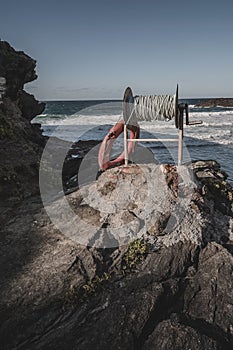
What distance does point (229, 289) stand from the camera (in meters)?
4.75

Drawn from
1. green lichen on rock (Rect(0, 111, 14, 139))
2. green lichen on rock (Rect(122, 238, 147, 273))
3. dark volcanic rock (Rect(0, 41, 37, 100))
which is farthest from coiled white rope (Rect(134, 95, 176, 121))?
dark volcanic rock (Rect(0, 41, 37, 100))

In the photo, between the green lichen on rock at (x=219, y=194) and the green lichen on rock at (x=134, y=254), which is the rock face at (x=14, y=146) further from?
the green lichen on rock at (x=219, y=194)

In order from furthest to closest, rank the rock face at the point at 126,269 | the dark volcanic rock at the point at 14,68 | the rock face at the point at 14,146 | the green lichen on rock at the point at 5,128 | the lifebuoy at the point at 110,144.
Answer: the dark volcanic rock at the point at 14,68 < the green lichen on rock at the point at 5,128 < the rock face at the point at 14,146 < the lifebuoy at the point at 110,144 < the rock face at the point at 126,269

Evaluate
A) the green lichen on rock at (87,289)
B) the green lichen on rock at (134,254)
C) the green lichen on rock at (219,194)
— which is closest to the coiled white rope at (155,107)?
the green lichen on rock at (219,194)

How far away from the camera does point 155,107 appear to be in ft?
23.2

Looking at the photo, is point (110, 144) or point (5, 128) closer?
point (110, 144)

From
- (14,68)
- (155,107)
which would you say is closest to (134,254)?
(155,107)

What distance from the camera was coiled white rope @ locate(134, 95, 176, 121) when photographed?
695cm

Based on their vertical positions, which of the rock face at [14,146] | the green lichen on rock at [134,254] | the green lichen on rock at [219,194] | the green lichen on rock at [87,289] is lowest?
the green lichen on rock at [87,289]

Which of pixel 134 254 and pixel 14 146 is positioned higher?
pixel 14 146

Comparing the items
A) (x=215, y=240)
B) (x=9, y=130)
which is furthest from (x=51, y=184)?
(x=215, y=240)

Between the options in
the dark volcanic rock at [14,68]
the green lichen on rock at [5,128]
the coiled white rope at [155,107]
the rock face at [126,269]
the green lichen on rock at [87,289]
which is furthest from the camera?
the dark volcanic rock at [14,68]

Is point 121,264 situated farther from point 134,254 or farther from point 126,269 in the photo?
point 134,254

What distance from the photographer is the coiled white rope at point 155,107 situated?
22.8 ft
